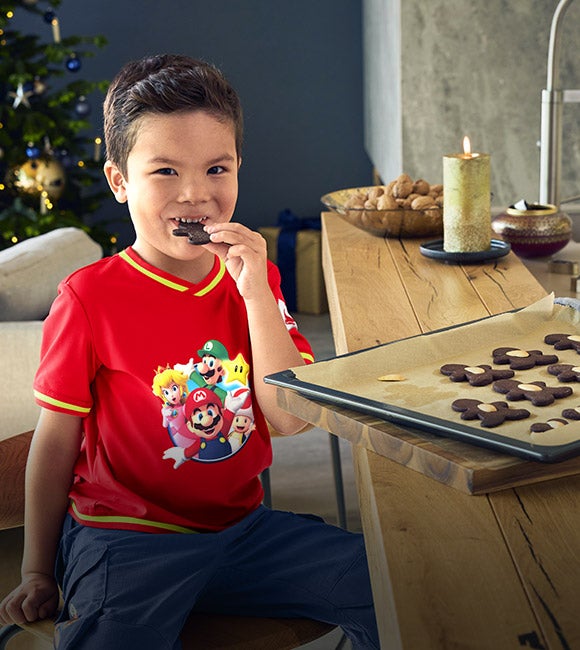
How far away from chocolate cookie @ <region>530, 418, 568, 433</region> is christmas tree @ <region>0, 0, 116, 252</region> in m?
3.52

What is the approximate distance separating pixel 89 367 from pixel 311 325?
10.9 feet

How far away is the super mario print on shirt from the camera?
50.1 inches

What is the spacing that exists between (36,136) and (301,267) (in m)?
1.34

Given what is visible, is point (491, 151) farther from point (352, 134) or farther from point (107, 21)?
point (107, 21)

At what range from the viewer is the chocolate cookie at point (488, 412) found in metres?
0.89

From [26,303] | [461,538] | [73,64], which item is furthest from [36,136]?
[461,538]

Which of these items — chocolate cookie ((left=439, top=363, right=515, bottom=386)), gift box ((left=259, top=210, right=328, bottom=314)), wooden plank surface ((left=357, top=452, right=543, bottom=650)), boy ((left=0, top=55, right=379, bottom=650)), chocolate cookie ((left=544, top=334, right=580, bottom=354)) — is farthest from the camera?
gift box ((left=259, top=210, right=328, bottom=314))

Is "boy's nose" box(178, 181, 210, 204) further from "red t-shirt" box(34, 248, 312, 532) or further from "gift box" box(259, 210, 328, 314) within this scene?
"gift box" box(259, 210, 328, 314)

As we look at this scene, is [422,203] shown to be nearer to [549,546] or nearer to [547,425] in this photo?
[547,425]

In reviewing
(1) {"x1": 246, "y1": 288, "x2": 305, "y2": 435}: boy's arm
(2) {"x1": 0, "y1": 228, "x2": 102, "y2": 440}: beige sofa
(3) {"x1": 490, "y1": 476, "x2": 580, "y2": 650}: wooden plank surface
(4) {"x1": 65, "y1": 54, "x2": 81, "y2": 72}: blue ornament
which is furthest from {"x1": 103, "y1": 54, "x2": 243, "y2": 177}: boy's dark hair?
(4) {"x1": 65, "y1": 54, "x2": 81, "y2": 72}: blue ornament

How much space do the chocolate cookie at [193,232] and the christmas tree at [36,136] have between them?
9.93 feet

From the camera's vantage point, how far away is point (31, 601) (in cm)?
124

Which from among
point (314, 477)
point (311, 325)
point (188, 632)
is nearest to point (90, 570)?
point (188, 632)

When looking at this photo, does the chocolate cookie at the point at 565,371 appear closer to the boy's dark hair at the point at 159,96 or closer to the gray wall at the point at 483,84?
the boy's dark hair at the point at 159,96
